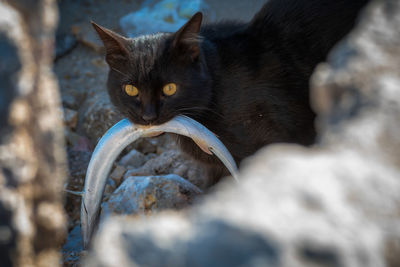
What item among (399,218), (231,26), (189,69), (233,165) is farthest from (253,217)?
(231,26)

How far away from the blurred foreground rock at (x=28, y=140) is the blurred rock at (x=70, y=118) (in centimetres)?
264

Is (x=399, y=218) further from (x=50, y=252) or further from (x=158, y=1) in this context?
(x=158, y=1)

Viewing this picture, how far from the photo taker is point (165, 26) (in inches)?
158

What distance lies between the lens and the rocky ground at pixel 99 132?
7.91 feet

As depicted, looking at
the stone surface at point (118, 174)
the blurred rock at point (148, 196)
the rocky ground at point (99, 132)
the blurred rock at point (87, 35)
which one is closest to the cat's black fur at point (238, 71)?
the blurred rock at point (148, 196)

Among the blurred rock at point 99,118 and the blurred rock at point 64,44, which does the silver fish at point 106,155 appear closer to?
the blurred rock at point 99,118

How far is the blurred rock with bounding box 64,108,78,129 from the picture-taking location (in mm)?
3719

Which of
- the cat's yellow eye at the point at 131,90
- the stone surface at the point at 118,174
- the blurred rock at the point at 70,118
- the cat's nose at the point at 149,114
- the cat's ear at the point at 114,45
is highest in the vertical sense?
the cat's ear at the point at 114,45

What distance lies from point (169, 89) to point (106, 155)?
0.60 metres

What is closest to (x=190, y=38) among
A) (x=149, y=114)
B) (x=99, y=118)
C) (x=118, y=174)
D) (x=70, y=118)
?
(x=149, y=114)

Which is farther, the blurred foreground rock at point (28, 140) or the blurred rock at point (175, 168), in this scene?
the blurred rock at point (175, 168)

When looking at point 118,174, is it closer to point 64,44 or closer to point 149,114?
point 149,114

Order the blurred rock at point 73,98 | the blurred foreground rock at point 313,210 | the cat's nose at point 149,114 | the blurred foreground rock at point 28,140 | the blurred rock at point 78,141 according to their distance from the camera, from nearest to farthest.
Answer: the blurred foreground rock at point 313,210 < the blurred foreground rock at point 28,140 < the cat's nose at point 149,114 < the blurred rock at point 78,141 < the blurred rock at point 73,98

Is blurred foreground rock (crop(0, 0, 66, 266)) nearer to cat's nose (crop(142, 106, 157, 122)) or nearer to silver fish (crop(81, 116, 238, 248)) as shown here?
silver fish (crop(81, 116, 238, 248))
